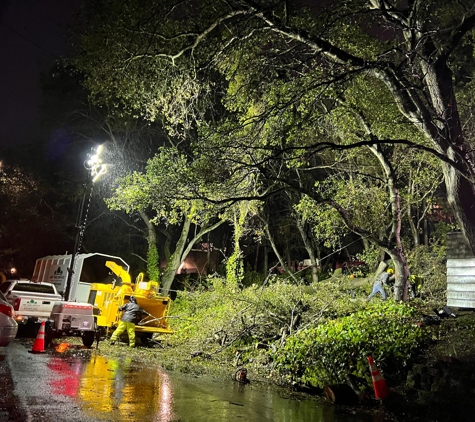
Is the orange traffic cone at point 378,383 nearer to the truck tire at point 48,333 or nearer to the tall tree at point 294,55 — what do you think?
the tall tree at point 294,55

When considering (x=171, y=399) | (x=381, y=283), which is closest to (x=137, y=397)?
(x=171, y=399)

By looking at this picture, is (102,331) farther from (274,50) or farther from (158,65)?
(274,50)

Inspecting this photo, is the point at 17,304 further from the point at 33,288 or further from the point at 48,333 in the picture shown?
the point at 48,333

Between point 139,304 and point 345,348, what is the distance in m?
7.40

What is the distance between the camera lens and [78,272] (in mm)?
19172

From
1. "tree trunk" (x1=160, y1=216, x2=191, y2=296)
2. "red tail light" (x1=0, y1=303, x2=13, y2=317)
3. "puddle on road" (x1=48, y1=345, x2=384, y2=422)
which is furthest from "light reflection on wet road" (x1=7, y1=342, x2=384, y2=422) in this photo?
"tree trunk" (x1=160, y1=216, x2=191, y2=296)

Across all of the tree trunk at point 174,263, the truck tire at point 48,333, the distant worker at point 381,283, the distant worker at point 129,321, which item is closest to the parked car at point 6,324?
the truck tire at point 48,333

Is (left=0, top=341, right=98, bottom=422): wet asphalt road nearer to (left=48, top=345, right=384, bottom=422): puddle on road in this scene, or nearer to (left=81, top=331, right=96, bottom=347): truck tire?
(left=48, top=345, right=384, bottom=422): puddle on road

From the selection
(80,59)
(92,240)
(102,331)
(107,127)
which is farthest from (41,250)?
(80,59)

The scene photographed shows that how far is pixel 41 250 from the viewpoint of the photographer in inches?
1316

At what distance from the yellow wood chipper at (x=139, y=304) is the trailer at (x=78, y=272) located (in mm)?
3109

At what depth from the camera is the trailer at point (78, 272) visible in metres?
18.5

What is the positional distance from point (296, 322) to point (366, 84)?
7.07 meters

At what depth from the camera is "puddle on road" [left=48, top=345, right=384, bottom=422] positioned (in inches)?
219
